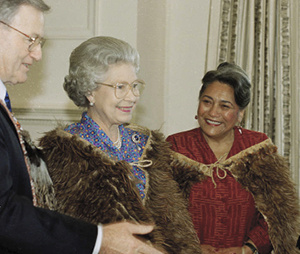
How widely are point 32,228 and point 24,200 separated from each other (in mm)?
92

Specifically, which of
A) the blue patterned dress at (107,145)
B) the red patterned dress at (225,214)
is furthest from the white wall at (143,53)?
the blue patterned dress at (107,145)

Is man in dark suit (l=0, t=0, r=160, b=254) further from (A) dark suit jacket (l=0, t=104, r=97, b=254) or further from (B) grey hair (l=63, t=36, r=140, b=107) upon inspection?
(B) grey hair (l=63, t=36, r=140, b=107)

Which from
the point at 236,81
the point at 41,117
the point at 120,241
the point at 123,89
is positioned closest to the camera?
the point at 120,241

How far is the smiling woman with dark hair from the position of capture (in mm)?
2346

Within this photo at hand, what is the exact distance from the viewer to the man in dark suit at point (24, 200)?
128 centimetres

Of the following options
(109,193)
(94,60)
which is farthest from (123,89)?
(109,193)

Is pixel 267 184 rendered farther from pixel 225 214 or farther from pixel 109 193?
pixel 109 193

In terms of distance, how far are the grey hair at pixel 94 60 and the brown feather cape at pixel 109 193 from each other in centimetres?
23

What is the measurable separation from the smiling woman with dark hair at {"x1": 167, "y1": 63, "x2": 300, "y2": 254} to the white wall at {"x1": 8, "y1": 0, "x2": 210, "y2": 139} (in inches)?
23.0

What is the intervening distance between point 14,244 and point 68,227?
155 mm

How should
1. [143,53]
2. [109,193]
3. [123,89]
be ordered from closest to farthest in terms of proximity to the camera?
[109,193] < [123,89] < [143,53]

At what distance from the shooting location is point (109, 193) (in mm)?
1873

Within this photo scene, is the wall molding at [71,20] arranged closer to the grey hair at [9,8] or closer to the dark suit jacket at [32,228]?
the grey hair at [9,8]

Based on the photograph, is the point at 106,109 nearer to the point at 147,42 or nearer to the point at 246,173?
the point at 246,173
